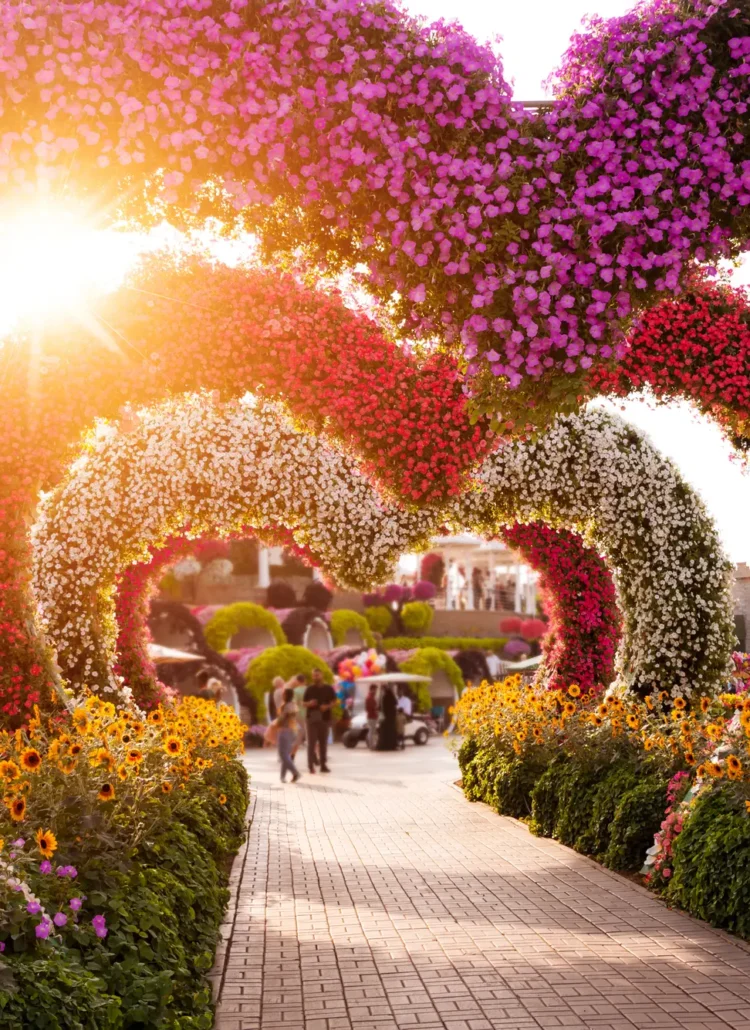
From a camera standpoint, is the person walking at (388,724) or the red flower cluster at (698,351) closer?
the red flower cluster at (698,351)

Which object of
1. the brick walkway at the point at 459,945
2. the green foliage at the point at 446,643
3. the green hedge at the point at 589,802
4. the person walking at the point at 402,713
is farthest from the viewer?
the green foliage at the point at 446,643

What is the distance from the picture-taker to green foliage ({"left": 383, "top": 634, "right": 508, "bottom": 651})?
4431 centimetres

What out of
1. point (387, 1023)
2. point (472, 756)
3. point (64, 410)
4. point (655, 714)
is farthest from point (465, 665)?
point (387, 1023)

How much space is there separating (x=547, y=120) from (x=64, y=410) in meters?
4.77

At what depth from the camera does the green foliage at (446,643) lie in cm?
4431

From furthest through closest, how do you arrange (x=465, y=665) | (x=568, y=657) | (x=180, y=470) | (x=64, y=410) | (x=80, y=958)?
(x=465, y=665)
(x=568, y=657)
(x=180, y=470)
(x=64, y=410)
(x=80, y=958)

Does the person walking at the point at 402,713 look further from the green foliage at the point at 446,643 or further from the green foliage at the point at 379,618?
the green foliage at the point at 379,618

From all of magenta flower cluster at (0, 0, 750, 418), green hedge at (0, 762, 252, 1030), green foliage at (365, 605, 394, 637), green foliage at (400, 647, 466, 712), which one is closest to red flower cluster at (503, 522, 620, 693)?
green hedge at (0, 762, 252, 1030)

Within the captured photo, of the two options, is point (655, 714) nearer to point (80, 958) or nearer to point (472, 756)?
point (472, 756)

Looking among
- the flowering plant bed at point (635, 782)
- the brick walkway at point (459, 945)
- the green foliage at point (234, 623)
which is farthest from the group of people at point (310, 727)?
the green foliage at point (234, 623)

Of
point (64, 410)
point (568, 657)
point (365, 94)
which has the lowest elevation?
point (568, 657)

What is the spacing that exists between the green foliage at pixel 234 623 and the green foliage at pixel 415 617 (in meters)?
9.43

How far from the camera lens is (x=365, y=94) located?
5.21 meters

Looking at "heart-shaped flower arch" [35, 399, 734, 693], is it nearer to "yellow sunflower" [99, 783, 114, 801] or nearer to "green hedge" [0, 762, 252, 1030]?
"green hedge" [0, 762, 252, 1030]
